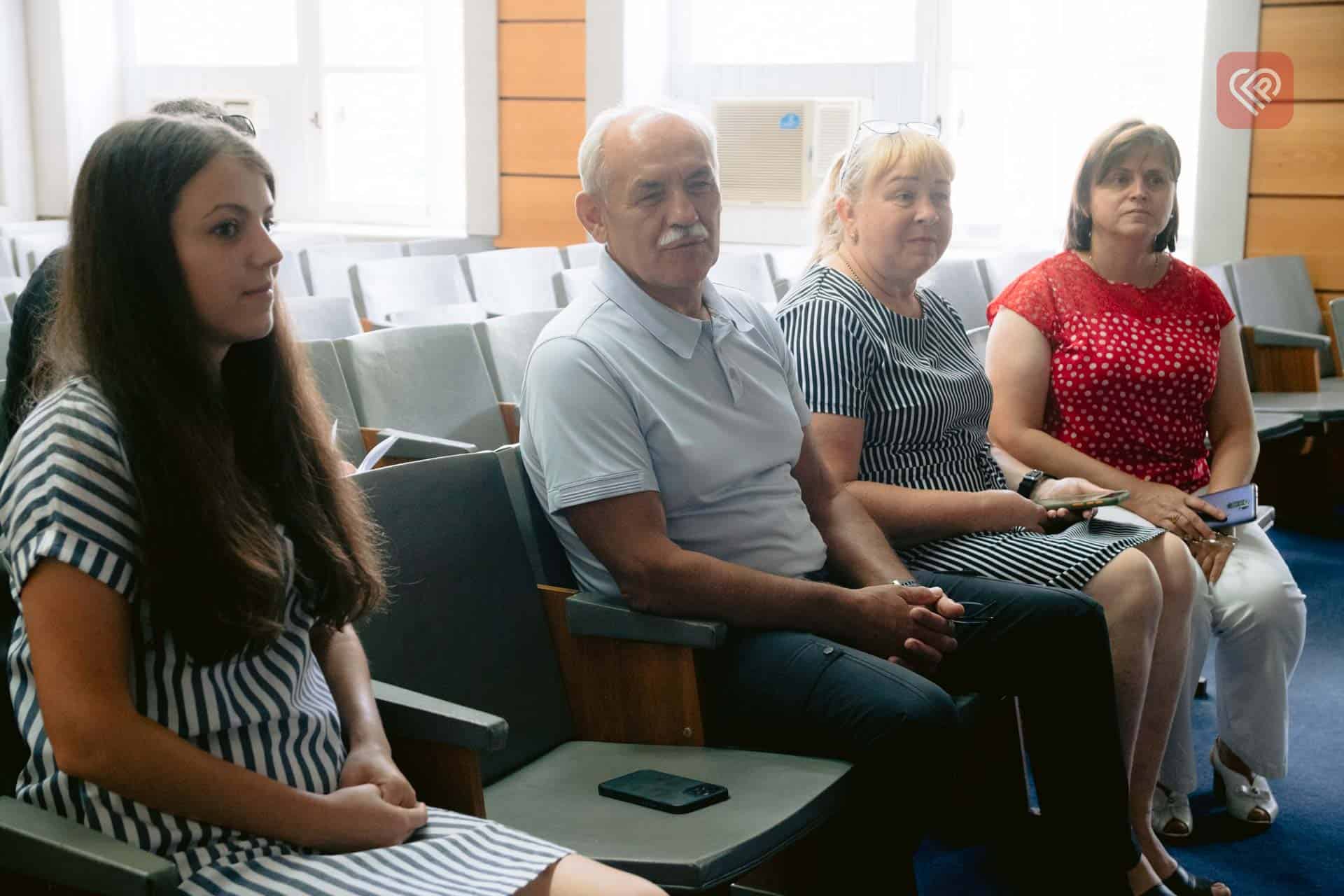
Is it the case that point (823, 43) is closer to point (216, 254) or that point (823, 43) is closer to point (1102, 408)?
point (1102, 408)

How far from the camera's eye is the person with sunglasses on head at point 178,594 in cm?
121

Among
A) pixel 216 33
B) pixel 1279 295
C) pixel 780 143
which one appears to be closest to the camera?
pixel 1279 295

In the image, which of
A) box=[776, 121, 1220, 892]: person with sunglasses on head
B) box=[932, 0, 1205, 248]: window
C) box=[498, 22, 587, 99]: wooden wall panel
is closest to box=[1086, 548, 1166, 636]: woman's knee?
box=[776, 121, 1220, 892]: person with sunglasses on head

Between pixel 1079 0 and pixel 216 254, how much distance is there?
564cm

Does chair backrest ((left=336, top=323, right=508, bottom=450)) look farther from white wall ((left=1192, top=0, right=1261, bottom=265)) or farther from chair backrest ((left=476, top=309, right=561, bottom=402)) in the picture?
white wall ((left=1192, top=0, right=1261, bottom=265))

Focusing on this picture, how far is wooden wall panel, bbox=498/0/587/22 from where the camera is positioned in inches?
268

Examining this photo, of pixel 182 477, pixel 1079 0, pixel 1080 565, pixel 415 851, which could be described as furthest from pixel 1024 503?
pixel 1079 0

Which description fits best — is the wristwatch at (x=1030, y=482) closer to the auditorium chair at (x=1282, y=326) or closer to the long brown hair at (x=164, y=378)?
the long brown hair at (x=164, y=378)

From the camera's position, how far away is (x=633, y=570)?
1.84m

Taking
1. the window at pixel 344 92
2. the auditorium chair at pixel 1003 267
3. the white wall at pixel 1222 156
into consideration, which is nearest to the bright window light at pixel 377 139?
the window at pixel 344 92

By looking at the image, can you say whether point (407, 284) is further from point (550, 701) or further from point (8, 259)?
point (550, 701)

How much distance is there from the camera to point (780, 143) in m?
6.70

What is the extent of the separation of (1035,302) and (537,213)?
15.4ft

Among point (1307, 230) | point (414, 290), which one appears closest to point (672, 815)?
point (414, 290)
